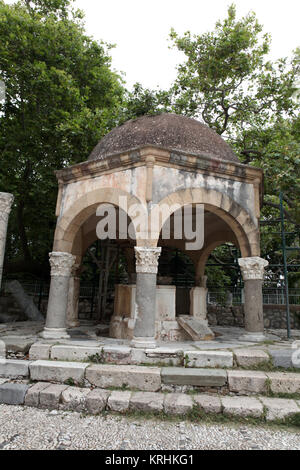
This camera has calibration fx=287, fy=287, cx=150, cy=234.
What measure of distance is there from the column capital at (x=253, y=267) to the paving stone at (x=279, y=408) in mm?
2537

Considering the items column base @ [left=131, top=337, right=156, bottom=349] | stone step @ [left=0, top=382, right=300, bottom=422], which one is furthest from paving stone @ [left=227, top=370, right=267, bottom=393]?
column base @ [left=131, top=337, right=156, bottom=349]

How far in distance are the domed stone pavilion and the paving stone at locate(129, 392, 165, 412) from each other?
988mm

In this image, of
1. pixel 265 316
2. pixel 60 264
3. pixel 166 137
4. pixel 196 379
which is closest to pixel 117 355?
pixel 196 379

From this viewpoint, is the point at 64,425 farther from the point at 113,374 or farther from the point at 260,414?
the point at 260,414

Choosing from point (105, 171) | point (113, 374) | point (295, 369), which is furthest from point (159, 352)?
point (105, 171)

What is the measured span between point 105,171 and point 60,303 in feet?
9.88

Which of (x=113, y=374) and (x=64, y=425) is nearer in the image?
(x=64, y=425)

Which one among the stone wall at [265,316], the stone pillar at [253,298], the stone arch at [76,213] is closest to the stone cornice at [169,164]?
the stone arch at [76,213]

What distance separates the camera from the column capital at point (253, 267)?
6152mm

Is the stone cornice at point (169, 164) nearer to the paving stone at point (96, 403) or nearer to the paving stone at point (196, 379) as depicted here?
the paving stone at point (196, 379)

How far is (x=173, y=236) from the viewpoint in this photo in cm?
968

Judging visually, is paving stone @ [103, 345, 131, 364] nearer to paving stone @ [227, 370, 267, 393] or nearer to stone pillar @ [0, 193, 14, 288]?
paving stone @ [227, 370, 267, 393]

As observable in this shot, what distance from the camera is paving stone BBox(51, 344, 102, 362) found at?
5.04 meters

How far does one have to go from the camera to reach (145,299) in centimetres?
527
